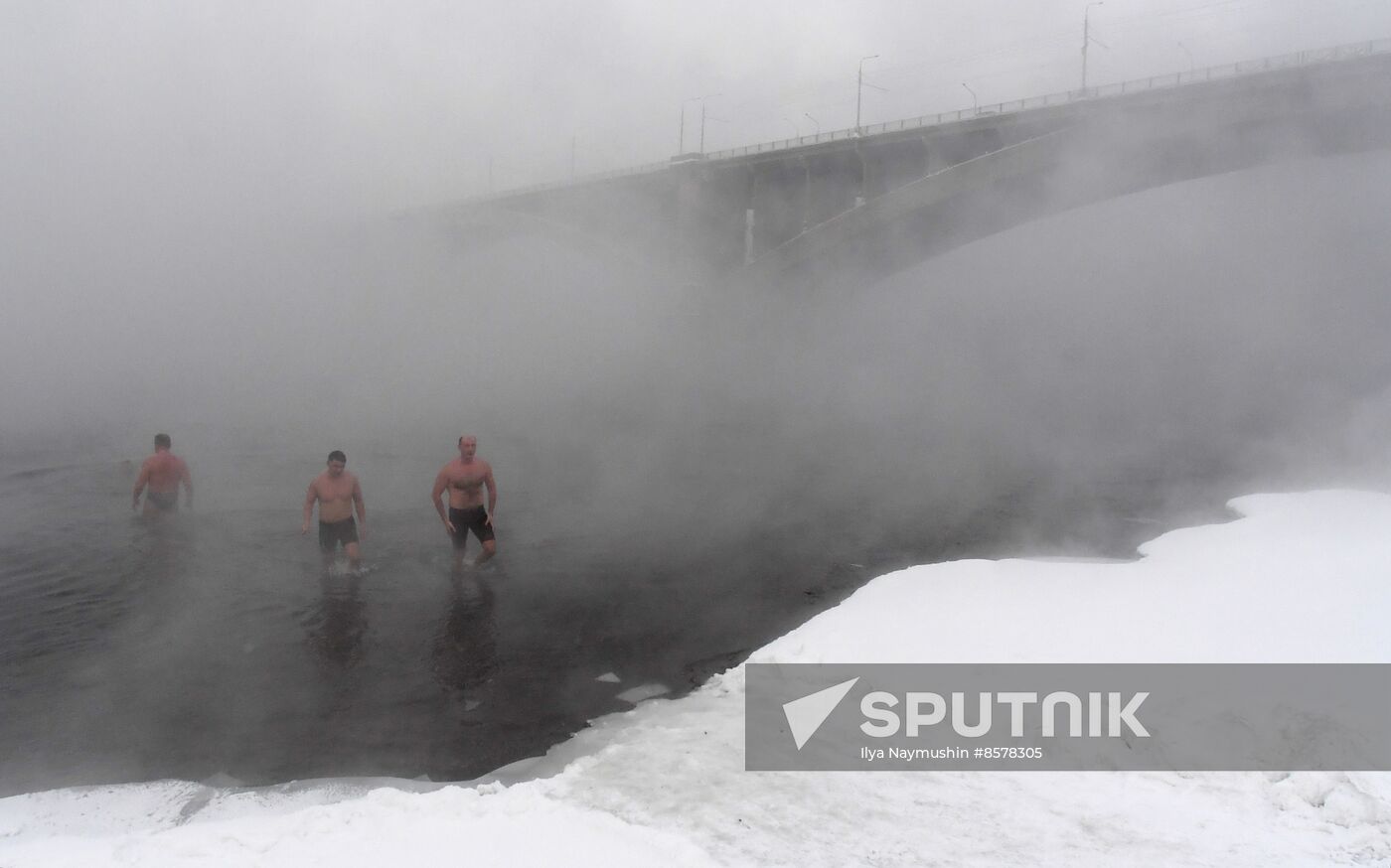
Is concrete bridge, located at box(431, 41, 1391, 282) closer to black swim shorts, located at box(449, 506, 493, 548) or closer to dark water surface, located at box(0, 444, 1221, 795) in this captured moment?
dark water surface, located at box(0, 444, 1221, 795)

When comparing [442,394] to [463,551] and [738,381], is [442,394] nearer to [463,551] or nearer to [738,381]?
[738,381]

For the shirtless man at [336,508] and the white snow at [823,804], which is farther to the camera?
the shirtless man at [336,508]

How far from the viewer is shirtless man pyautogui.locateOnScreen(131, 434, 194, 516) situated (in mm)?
10297

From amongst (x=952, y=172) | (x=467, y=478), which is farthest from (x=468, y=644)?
(x=952, y=172)

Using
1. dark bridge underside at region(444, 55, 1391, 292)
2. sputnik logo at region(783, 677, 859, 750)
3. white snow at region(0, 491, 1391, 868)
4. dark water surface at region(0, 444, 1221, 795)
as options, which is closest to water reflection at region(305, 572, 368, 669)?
dark water surface at region(0, 444, 1221, 795)

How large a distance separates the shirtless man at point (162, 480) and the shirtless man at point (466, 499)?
11.0ft

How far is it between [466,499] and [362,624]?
174cm

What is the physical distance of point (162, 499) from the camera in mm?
10500

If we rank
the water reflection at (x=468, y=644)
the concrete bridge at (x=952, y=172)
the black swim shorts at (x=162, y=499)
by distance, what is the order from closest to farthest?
the water reflection at (x=468, y=644)
the black swim shorts at (x=162, y=499)
the concrete bridge at (x=952, y=172)

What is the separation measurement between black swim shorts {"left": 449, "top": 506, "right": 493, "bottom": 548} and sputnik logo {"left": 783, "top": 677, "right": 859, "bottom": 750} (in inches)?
199

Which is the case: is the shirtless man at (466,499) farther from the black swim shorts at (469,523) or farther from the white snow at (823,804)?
the white snow at (823,804)

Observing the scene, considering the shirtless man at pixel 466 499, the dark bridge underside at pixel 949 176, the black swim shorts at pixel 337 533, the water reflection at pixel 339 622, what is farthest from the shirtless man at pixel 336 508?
the dark bridge underside at pixel 949 176

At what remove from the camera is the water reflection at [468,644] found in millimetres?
6594

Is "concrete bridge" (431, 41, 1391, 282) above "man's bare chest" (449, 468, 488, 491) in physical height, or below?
above
